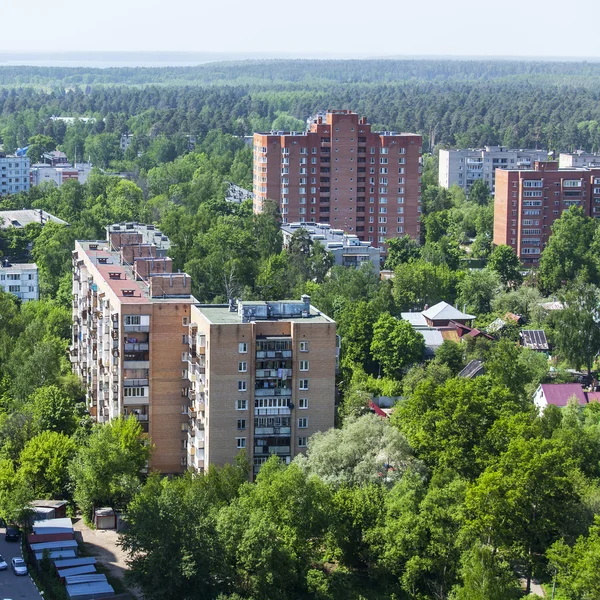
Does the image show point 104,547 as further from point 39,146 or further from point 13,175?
point 39,146

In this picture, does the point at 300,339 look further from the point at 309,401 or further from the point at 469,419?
the point at 469,419

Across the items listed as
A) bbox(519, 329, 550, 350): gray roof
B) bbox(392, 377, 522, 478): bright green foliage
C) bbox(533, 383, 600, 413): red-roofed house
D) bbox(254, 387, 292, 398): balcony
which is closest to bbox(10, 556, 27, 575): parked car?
bbox(254, 387, 292, 398): balcony

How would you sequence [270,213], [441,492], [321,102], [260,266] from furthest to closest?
1. [321,102]
2. [270,213]
3. [260,266]
4. [441,492]

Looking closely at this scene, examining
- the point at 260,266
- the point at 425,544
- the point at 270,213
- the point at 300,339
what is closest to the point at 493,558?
the point at 425,544

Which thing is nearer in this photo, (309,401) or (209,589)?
(209,589)

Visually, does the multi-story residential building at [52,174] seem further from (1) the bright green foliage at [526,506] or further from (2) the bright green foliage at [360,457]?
(1) the bright green foliage at [526,506]

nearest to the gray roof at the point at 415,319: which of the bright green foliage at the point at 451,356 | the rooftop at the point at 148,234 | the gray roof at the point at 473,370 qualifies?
the bright green foliage at the point at 451,356

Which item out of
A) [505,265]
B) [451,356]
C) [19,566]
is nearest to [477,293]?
[505,265]
